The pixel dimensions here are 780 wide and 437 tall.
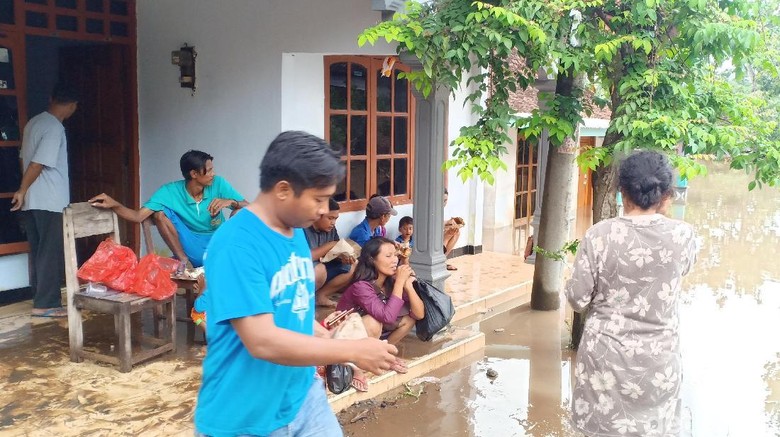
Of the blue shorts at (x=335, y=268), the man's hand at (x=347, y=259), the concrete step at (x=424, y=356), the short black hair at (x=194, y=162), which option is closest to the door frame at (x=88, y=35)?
the short black hair at (x=194, y=162)

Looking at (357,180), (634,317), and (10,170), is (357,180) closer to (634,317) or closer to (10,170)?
(10,170)

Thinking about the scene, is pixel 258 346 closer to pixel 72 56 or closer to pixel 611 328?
pixel 611 328

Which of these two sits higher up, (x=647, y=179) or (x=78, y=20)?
(x=78, y=20)

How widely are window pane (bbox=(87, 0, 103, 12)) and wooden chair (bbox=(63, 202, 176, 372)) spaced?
251cm

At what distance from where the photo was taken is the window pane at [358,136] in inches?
299

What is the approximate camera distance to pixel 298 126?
6668 millimetres

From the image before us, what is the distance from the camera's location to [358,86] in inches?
299

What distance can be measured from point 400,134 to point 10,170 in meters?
4.25

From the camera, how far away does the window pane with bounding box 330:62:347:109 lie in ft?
23.4

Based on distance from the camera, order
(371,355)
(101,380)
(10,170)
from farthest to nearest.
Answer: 1. (10,170)
2. (101,380)
3. (371,355)

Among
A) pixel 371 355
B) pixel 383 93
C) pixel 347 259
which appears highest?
pixel 383 93

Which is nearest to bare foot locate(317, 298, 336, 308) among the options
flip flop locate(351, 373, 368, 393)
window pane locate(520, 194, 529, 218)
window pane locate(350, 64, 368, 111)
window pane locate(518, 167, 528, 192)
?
flip flop locate(351, 373, 368, 393)

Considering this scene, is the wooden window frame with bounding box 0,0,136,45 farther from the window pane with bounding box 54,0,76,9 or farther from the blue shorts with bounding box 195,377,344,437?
the blue shorts with bounding box 195,377,344,437

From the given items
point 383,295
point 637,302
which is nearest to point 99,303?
point 383,295
